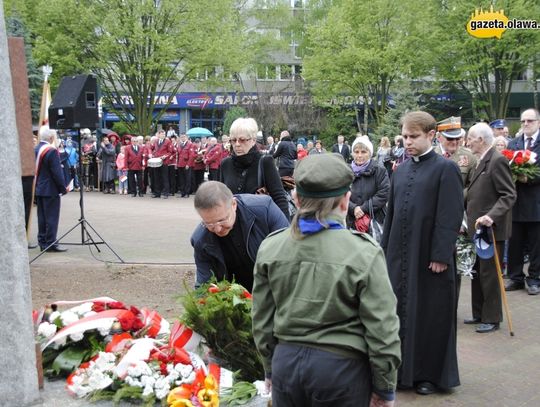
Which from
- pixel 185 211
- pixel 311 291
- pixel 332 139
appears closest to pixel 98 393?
pixel 311 291

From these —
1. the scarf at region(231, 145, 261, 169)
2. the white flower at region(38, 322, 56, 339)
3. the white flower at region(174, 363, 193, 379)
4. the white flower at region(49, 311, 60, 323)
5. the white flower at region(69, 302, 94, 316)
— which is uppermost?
the scarf at region(231, 145, 261, 169)

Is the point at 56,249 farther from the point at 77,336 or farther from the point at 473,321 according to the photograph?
the point at 473,321

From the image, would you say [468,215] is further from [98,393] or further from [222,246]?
[98,393]

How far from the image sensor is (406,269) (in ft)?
17.1

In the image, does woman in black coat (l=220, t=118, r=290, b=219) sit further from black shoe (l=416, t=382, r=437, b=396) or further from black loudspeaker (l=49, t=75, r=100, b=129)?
black loudspeaker (l=49, t=75, r=100, b=129)

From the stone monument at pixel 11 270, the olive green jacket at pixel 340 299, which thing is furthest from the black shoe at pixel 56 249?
the olive green jacket at pixel 340 299

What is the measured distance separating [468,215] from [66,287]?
5.27 metres

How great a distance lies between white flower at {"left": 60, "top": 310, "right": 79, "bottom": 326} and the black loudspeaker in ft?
22.6

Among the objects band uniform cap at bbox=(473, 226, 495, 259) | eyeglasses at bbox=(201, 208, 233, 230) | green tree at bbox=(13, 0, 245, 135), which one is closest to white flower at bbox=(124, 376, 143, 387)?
eyeglasses at bbox=(201, 208, 233, 230)

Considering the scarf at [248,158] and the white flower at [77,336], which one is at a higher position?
the scarf at [248,158]

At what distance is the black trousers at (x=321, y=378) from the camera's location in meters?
2.66

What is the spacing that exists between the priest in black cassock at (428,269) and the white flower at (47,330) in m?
2.71

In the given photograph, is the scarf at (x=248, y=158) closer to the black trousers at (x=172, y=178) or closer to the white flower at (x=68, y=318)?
the white flower at (x=68, y=318)

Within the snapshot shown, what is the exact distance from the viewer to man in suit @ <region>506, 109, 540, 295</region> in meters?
8.66
